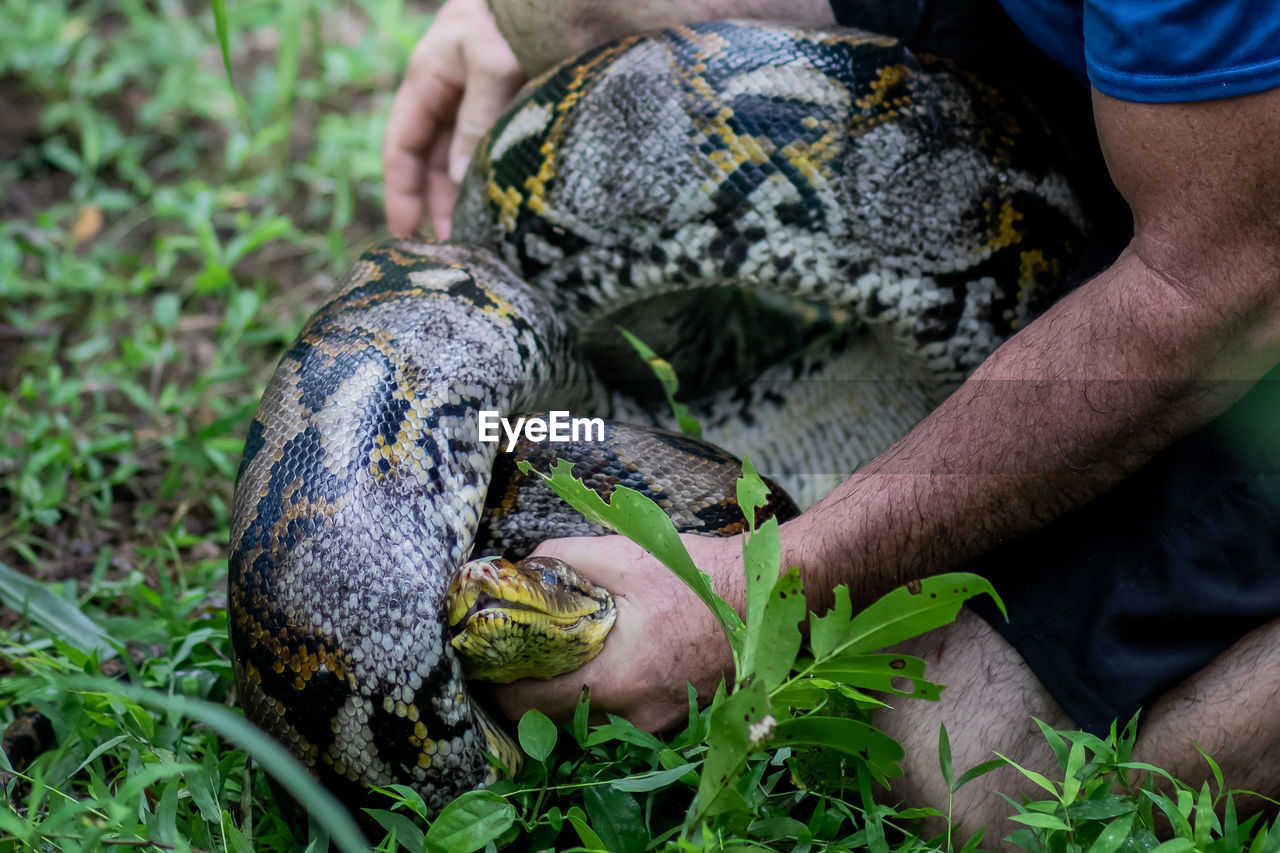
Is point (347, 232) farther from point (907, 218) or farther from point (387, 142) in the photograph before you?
point (907, 218)

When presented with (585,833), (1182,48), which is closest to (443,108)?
(1182,48)

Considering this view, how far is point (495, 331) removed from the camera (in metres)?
2.54

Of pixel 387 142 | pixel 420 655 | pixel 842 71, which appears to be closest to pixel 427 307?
pixel 420 655

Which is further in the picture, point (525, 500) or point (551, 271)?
point (551, 271)

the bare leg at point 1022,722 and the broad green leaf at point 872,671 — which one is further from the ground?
the broad green leaf at point 872,671

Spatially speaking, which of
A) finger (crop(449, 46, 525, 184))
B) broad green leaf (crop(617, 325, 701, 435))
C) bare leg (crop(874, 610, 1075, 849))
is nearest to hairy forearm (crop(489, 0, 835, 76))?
finger (crop(449, 46, 525, 184))

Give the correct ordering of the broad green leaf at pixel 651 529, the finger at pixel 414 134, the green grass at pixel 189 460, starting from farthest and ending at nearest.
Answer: the finger at pixel 414 134 → the green grass at pixel 189 460 → the broad green leaf at pixel 651 529

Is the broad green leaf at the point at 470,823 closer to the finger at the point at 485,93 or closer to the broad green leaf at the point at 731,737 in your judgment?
the broad green leaf at the point at 731,737

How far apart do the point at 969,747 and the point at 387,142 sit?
8.76ft

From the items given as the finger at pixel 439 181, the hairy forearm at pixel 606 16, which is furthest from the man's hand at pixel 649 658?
the finger at pixel 439 181

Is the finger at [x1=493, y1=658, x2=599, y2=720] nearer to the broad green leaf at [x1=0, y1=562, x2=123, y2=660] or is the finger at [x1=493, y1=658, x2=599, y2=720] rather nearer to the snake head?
the snake head

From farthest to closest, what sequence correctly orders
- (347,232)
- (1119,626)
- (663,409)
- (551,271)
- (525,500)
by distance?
(347,232), (663,409), (551,271), (525,500), (1119,626)

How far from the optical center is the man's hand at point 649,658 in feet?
7.07

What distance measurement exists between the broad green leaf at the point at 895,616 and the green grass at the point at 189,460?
0.10m
